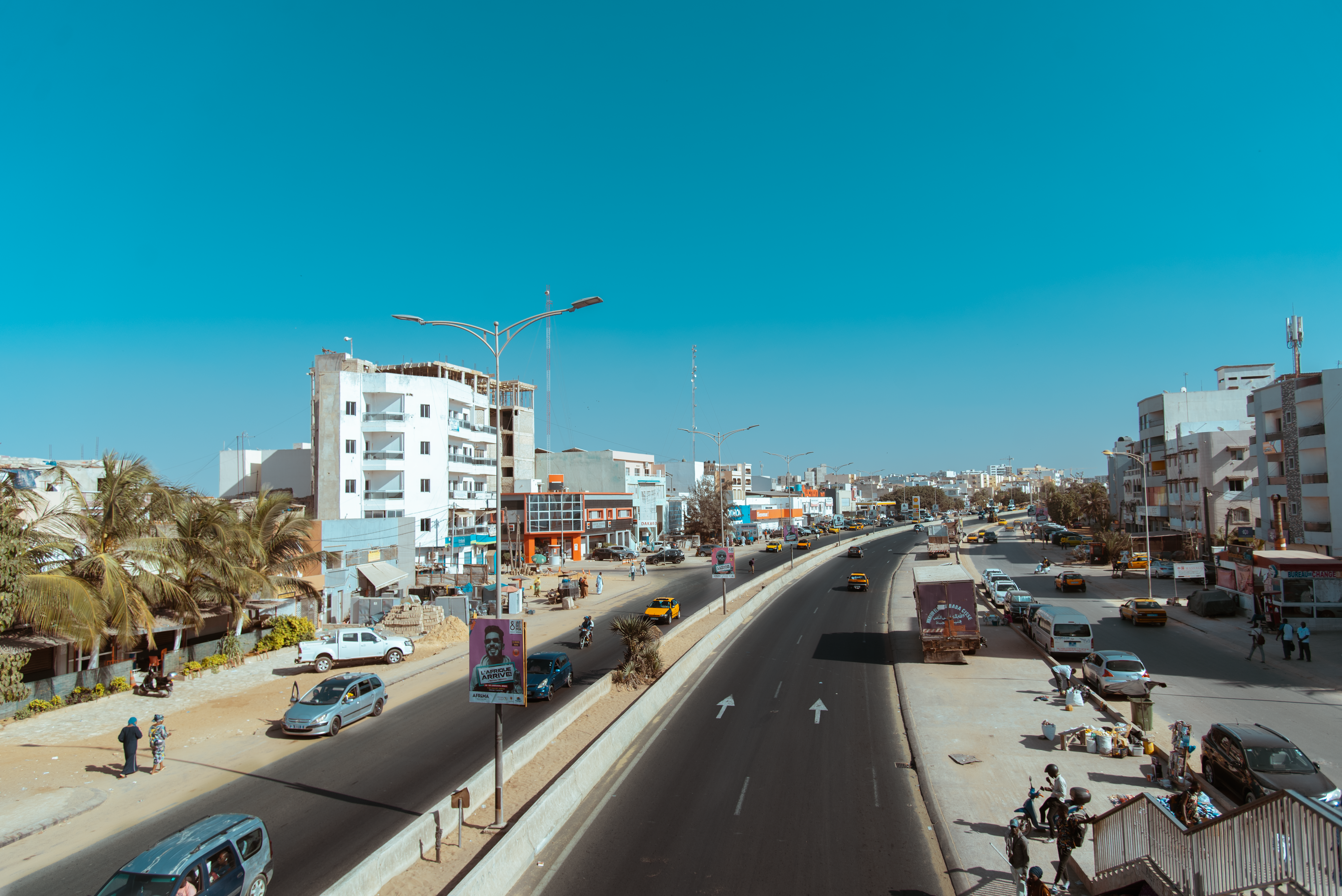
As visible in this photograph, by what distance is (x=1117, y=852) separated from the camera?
9945mm

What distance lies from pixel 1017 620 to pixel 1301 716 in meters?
16.2

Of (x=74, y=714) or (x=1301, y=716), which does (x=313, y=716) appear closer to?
(x=74, y=714)

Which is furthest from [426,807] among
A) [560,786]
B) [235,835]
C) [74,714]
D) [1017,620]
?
[1017,620]

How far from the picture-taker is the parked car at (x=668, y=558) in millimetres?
69750

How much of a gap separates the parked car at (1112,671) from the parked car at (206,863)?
2158 cm

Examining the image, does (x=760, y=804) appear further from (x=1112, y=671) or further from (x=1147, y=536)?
(x=1147, y=536)

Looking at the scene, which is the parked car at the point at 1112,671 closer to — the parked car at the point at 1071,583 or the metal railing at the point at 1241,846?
the metal railing at the point at 1241,846

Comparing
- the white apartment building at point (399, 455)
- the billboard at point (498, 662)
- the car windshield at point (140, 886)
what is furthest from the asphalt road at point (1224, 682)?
the white apartment building at point (399, 455)

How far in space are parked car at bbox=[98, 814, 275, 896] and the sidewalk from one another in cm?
1017

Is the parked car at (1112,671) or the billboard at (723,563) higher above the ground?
the billboard at (723,563)

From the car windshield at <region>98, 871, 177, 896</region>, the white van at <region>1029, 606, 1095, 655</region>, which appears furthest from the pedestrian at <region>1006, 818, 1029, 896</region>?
the white van at <region>1029, 606, 1095, 655</region>

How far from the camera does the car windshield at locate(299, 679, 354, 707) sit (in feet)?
66.9

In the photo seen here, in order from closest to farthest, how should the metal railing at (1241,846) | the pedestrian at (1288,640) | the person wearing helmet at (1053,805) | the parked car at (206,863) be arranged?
1. the metal railing at (1241,846)
2. the parked car at (206,863)
3. the person wearing helmet at (1053,805)
4. the pedestrian at (1288,640)

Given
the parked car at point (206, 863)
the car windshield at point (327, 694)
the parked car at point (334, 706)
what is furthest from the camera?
the car windshield at point (327, 694)
